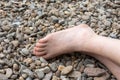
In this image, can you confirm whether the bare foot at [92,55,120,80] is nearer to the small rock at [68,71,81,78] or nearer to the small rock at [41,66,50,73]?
the small rock at [68,71,81,78]

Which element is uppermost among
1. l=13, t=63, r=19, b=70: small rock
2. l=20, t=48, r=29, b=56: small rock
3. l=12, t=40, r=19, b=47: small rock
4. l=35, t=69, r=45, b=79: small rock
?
l=12, t=40, r=19, b=47: small rock

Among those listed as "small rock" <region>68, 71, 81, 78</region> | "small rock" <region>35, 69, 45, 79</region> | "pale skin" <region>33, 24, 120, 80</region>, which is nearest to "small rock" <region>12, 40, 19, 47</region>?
"pale skin" <region>33, 24, 120, 80</region>

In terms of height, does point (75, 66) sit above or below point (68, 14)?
below

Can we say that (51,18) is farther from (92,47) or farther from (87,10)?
(92,47)

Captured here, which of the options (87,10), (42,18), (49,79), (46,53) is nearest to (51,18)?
(42,18)

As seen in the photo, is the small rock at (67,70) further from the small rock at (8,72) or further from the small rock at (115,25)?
the small rock at (115,25)

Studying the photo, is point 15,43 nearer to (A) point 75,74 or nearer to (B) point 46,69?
(B) point 46,69
